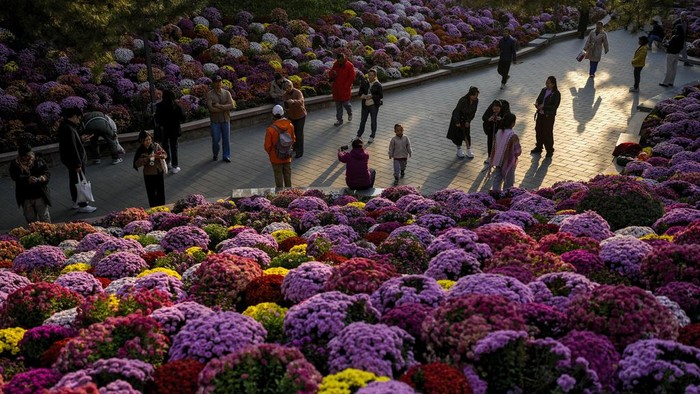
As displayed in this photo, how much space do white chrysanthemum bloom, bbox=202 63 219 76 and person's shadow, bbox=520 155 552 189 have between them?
846 cm

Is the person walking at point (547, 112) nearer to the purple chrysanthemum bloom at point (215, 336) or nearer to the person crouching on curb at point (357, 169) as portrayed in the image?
the person crouching on curb at point (357, 169)

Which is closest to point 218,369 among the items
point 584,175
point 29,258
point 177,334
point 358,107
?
point 177,334

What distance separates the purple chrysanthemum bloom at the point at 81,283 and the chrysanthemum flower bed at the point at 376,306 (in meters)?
0.04

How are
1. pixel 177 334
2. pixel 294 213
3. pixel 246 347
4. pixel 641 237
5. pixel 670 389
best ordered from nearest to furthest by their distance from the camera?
1. pixel 670 389
2. pixel 246 347
3. pixel 177 334
4. pixel 641 237
5. pixel 294 213

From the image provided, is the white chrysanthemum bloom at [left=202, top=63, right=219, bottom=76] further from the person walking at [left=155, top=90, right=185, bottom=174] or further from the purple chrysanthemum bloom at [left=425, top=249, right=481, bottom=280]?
the purple chrysanthemum bloom at [left=425, top=249, right=481, bottom=280]

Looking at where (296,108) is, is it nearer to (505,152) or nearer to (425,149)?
(425,149)

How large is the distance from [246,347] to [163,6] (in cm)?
1083

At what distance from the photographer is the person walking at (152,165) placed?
1117 cm

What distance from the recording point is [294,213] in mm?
10273

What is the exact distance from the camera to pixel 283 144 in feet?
39.0

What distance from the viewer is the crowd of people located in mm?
11133

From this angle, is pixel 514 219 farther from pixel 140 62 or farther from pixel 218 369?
pixel 140 62

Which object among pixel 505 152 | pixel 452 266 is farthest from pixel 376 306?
pixel 505 152

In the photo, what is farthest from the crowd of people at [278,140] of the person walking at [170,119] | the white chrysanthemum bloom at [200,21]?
the white chrysanthemum bloom at [200,21]
